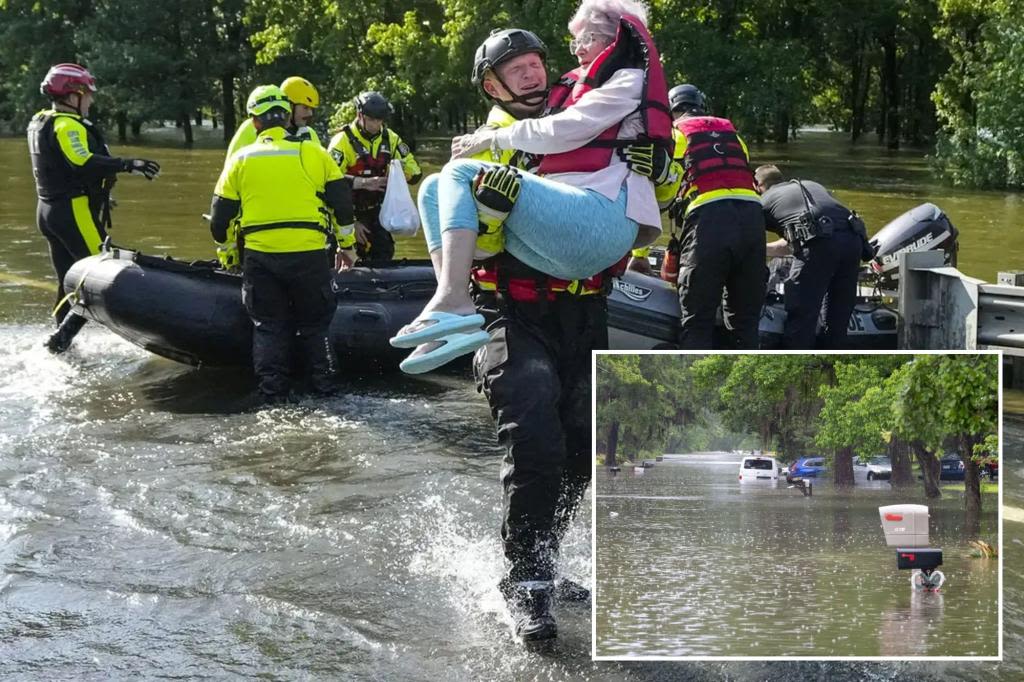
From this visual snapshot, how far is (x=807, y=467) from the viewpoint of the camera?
3.22 meters

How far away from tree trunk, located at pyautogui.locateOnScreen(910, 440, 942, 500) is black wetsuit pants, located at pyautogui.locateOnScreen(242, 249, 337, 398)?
5146mm

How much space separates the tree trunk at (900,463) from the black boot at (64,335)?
726 centimetres

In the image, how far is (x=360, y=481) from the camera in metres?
6.40

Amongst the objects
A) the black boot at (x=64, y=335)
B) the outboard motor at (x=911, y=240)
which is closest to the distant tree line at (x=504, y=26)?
the outboard motor at (x=911, y=240)

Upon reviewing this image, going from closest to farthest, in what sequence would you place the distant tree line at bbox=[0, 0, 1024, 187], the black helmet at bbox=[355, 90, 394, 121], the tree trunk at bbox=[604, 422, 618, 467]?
the tree trunk at bbox=[604, 422, 618, 467] < the black helmet at bbox=[355, 90, 394, 121] < the distant tree line at bbox=[0, 0, 1024, 187]

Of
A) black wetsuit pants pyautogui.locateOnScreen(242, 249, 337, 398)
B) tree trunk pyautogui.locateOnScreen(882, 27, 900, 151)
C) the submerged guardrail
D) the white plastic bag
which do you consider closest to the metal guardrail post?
the submerged guardrail

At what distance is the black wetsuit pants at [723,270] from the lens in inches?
285

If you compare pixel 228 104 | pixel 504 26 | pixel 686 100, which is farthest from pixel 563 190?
pixel 228 104

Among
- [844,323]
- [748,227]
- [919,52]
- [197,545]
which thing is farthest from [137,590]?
[919,52]

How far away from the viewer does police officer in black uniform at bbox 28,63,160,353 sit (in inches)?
369

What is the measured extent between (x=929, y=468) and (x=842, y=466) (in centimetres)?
21

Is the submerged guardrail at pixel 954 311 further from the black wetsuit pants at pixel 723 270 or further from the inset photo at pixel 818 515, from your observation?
the inset photo at pixel 818 515

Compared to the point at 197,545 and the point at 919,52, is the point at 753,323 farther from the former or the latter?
the point at 919,52

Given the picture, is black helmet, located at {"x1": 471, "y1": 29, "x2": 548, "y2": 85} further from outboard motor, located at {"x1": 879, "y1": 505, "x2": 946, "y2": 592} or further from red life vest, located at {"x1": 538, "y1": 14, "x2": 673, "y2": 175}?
outboard motor, located at {"x1": 879, "y1": 505, "x2": 946, "y2": 592}
